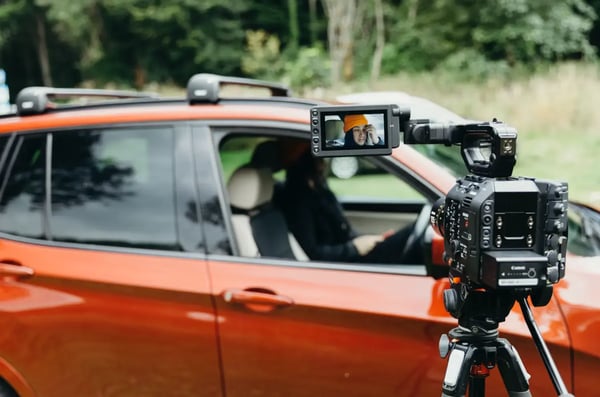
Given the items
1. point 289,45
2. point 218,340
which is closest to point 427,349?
point 218,340

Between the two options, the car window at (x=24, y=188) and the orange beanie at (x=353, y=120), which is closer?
the orange beanie at (x=353, y=120)

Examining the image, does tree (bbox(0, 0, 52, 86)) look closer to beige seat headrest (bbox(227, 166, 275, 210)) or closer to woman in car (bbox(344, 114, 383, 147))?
beige seat headrest (bbox(227, 166, 275, 210))

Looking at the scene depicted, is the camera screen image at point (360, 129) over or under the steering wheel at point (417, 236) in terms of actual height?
over

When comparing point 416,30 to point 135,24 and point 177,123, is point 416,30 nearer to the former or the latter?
point 135,24

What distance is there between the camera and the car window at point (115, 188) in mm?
2625

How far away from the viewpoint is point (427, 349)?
224cm

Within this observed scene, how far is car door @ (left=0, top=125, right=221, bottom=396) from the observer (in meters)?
2.48

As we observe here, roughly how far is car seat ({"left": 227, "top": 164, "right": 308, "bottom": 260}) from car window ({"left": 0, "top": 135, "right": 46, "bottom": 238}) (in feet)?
2.81

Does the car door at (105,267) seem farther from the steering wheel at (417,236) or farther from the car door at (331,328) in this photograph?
the steering wheel at (417,236)

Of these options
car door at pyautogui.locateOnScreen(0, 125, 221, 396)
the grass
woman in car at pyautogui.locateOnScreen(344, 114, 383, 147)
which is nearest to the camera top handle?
woman in car at pyautogui.locateOnScreen(344, 114, 383, 147)

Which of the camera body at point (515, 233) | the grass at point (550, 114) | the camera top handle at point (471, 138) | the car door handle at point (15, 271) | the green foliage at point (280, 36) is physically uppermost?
the green foliage at point (280, 36)

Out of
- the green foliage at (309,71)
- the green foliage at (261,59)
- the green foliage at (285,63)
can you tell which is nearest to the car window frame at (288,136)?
the green foliage at (285,63)

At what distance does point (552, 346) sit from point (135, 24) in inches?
1227

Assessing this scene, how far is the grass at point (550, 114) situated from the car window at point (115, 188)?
5.84m
